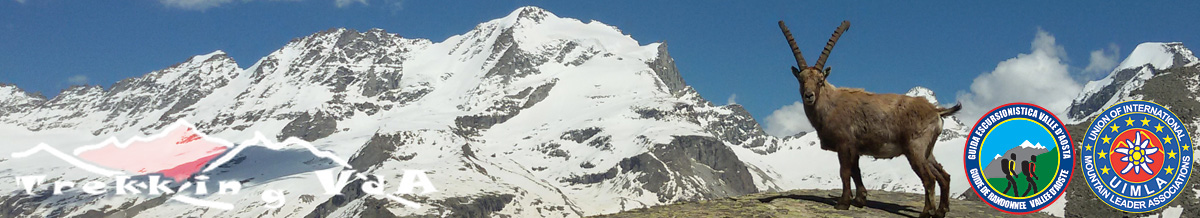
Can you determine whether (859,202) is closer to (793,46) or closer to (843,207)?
(843,207)

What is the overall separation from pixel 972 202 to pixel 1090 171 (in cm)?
773

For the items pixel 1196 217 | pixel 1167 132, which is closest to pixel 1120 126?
pixel 1167 132

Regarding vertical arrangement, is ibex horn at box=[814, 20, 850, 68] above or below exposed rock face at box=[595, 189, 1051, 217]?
above

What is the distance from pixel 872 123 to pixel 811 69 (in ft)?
5.43

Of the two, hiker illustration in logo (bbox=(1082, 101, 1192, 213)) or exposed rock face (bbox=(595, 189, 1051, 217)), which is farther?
exposed rock face (bbox=(595, 189, 1051, 217))

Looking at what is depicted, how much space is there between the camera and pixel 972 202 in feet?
94.1

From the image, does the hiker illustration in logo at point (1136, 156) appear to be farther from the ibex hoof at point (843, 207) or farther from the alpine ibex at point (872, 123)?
the ibex hoof at point (843, 207)

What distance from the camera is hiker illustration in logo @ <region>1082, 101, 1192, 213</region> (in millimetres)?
20875

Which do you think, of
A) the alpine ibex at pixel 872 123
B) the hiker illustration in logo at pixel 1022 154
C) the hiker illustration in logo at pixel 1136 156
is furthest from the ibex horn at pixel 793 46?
the hiker illustration in logo at pixel 1136 156

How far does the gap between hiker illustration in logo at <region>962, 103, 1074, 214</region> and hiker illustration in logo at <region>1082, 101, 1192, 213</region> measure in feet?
5.48

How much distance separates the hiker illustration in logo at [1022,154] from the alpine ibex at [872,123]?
0.86 meters

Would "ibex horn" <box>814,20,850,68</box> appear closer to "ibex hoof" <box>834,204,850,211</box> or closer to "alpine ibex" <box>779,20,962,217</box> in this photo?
"alpine ibex" <box>779,20,962,217</box>

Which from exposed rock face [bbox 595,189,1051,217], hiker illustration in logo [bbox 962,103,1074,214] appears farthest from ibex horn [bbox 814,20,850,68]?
exposed rock face [bbox 595,189,1051,217]

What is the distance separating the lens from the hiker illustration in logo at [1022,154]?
1945 centimetres
